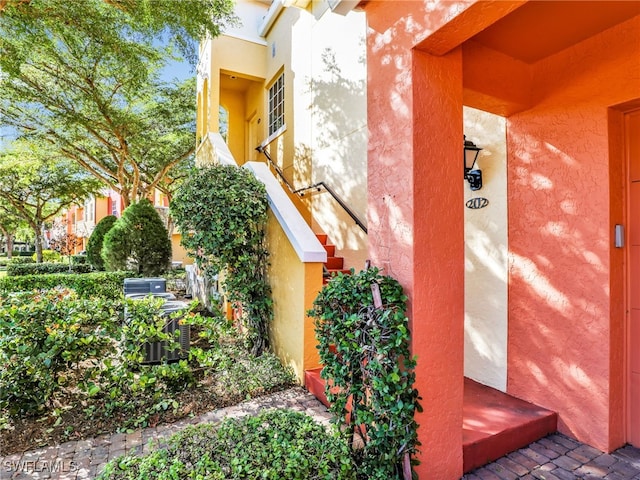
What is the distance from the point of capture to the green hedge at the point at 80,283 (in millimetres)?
9523

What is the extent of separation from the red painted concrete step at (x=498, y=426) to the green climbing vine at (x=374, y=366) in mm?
666

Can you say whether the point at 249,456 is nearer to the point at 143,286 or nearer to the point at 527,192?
the point at 527,192

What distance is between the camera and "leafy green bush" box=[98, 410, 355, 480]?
2045 mm

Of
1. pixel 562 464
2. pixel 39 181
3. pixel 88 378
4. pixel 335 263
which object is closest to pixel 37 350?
pixel 88 378

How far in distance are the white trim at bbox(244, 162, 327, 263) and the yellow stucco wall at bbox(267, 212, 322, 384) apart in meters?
0.11

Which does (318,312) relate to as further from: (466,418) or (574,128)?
(574,128)

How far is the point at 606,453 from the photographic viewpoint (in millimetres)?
2654

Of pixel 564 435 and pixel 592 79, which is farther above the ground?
pixel 592 79

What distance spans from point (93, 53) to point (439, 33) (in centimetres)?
949

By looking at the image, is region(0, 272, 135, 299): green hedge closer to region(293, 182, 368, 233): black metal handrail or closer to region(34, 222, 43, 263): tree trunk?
region(293, 182, 368, 233): black metal handrail

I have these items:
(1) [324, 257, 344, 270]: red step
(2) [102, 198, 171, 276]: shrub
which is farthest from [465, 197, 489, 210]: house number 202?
(2) [102, 198, 171, 276]: shrub

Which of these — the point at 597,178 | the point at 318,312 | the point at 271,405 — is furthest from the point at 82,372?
the point at 597,178

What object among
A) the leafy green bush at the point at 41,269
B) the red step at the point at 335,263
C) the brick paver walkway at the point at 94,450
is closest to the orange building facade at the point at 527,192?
the brick paver walkway at the point at 94,450

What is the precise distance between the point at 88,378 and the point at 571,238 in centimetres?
418
